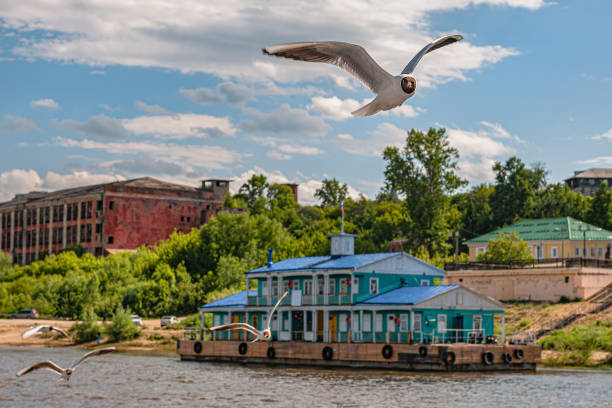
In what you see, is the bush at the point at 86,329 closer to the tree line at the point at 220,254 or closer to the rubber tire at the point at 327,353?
the tree line at the point at 220,254

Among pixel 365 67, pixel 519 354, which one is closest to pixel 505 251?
pixel 519 354

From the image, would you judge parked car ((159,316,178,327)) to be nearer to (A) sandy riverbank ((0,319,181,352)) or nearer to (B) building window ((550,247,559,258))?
(A) sandy riverbank ((0,319,181,352))

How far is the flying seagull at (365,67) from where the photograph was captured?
12.5 m

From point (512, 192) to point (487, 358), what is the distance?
6475 cm

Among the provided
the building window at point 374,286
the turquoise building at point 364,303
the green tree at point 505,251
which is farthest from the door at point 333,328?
the green tree at point 505,251

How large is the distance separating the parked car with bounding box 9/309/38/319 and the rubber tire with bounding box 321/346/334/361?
142 ft

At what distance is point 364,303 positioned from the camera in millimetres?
56094

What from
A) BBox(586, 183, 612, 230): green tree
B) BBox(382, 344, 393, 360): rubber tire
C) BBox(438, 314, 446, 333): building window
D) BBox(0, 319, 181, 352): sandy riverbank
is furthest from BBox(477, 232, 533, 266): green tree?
BBox(382, 344, 393, 360): rubber tire

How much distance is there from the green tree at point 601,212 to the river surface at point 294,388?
179ft

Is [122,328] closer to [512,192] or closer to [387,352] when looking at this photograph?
[387,352]

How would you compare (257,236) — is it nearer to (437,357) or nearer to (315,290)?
(315,290)

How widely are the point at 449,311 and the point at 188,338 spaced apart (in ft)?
73.2

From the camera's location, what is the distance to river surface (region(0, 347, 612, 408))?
128ft

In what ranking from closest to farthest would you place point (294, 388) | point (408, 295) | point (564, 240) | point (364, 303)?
point (294, 388) → point (408, 295) → point (364, 303) → point (564, 240)
